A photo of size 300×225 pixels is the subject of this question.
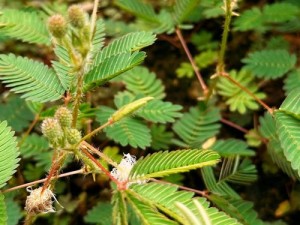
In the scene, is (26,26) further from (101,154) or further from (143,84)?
(101,154)

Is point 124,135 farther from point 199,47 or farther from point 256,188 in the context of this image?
point 199,47

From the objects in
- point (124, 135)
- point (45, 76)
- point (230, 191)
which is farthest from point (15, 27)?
point (230, 191)

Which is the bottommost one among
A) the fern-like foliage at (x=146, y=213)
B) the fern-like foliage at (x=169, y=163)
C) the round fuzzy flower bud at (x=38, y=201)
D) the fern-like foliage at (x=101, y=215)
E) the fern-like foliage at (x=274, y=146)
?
the fern-like foliage at (x=101, y=215)

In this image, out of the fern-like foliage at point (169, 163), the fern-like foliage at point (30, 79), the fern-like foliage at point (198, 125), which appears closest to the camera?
the fern-like foliage at point (169, 163)

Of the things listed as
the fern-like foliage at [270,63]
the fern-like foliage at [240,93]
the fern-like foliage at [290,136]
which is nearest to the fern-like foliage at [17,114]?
the fern-like foliage at [240,93]

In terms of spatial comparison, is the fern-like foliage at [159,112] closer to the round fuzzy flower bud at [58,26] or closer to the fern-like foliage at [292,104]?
the fern-like foliage at [292,104]

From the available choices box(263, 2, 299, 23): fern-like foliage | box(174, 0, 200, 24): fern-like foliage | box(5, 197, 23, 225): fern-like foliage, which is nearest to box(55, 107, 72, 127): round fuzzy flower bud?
box(5, 197, 23, 225): fern-like foliage

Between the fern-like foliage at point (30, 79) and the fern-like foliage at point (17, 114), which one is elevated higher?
the fern-like foliage at point (30, 79)
